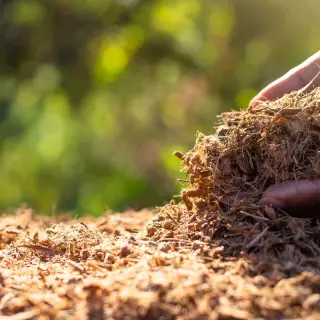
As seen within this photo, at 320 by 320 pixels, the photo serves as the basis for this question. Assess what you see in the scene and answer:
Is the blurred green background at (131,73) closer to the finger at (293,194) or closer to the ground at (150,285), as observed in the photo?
the finger at (293,194)

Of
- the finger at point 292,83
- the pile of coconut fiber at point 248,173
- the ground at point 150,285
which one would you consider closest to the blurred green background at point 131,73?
the finger at point 292,83

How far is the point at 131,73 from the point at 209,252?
762 cm

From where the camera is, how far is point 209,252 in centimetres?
224

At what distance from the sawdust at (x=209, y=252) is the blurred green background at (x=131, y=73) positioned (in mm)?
5162

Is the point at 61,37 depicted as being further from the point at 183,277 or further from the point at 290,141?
the point at 183,277

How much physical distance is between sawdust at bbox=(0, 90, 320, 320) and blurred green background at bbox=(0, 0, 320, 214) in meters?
5.16

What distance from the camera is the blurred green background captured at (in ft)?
28.3

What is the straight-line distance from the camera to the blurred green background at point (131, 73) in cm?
862

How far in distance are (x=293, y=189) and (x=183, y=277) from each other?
0.82 meters

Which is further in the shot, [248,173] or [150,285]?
[248,173]

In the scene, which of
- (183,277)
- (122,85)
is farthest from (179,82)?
(183,277)

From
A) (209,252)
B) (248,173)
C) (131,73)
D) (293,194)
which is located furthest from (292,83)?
(131,73)

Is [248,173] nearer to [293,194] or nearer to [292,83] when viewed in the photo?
[293,194]

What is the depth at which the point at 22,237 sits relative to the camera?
2.88 m
